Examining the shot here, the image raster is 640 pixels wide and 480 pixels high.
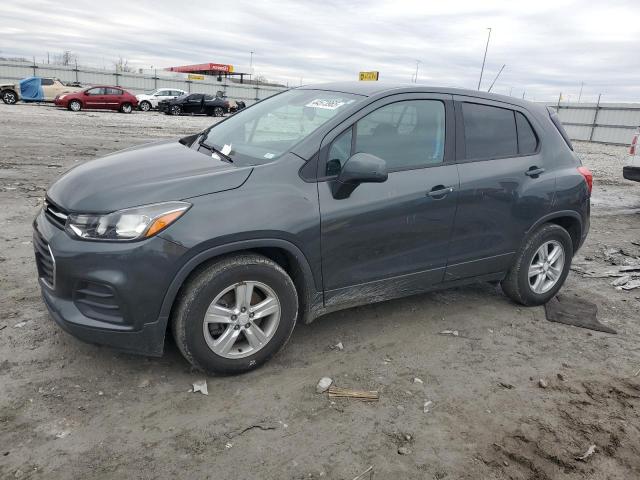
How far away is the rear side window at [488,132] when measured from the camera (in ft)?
13.3

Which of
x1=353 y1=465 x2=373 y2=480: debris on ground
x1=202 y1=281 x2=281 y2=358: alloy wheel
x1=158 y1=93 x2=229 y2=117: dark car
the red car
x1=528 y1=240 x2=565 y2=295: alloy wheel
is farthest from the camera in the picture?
x1=158 y1=93 x2=229 y2=117: dark car

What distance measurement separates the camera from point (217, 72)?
72125 mm

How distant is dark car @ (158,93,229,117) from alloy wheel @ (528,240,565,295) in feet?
91.1

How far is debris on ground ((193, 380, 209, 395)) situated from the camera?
3.12 meters

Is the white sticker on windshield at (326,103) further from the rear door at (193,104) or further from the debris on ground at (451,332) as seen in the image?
the rear door at (193,104)

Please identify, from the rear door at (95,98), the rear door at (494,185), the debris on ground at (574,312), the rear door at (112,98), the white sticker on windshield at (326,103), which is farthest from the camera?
the rear door at (112,98)

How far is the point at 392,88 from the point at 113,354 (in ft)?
8.86

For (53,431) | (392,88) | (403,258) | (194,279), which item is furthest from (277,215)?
(53,431)

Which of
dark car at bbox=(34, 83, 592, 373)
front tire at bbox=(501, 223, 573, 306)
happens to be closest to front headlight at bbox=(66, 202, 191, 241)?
dark car at bbox=(34, 83, 592, 373)

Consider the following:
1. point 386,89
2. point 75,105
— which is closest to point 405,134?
point 386,89

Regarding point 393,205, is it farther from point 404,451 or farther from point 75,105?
point 75,105

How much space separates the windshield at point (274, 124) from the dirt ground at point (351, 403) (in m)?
1.42

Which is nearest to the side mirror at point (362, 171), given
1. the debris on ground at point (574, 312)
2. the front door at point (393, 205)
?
the front door at point (393, 205)

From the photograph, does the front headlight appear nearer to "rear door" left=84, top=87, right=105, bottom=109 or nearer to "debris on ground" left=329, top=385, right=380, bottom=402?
"debris on ground" left=329, top=385, right=380, bottom=402
